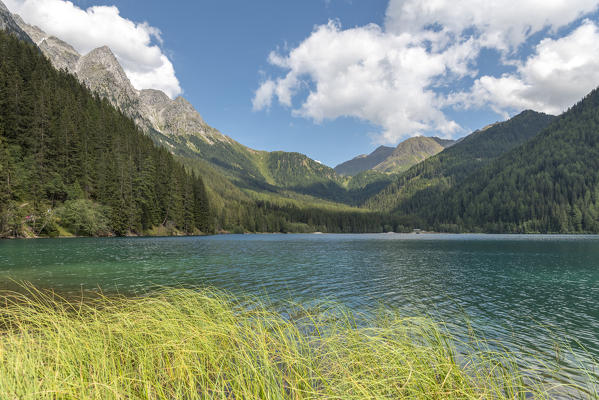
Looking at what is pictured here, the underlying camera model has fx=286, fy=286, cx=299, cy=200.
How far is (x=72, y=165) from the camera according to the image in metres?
93.9

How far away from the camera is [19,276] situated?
27000 mm

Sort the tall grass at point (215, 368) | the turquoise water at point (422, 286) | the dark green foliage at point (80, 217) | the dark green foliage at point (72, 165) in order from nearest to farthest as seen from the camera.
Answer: the tall grass at point (215, 368)
the turquoise water at point (422, 286)
the dark green foliage at point (72, 165)
the dark green foliage at point (80, 217)

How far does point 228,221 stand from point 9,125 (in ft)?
387

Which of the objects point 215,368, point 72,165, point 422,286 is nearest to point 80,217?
point 72,165

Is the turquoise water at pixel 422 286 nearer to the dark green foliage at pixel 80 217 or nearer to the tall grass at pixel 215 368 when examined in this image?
the tall grass at pixel 215 368

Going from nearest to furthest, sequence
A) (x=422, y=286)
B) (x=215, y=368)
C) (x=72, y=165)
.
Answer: (x=215, y=368)
(x=422, y=286)
(x=72, y=165)

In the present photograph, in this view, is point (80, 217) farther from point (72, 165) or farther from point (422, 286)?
point (422, 286)

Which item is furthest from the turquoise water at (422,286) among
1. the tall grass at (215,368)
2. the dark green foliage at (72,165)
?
the dark green foliage at (72,165)

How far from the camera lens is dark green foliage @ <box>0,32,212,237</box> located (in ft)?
249

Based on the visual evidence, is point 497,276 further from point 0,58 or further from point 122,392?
point 0,58

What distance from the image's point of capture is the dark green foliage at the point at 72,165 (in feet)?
249

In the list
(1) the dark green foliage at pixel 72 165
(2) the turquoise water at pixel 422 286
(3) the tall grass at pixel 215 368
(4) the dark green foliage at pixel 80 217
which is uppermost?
(1) the dark green foliage at pixel 72 165

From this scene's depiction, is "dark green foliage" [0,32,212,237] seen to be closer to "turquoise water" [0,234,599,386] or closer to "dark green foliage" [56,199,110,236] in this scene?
"dark green foliage" [56,199,110,236]

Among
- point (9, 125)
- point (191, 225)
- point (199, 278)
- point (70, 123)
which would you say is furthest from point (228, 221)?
point (199, 278)
